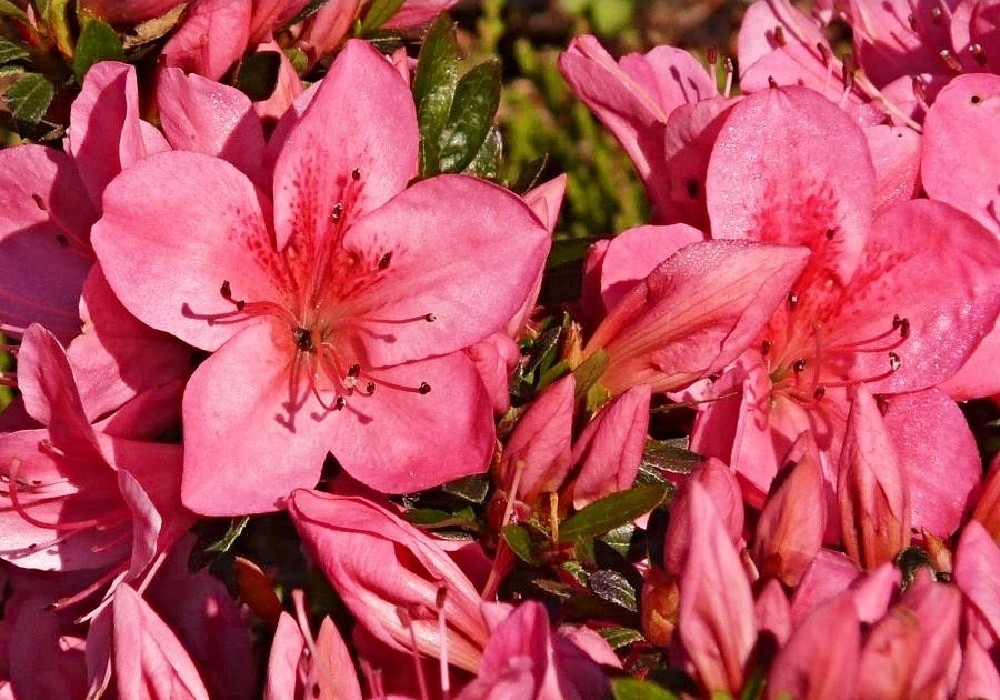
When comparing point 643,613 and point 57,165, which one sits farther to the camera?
point 57,165

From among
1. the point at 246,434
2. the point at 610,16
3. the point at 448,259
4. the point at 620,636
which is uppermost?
the point at 448,259

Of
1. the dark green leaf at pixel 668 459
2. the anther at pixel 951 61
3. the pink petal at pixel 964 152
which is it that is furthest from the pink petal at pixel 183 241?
the anther at pixel 951 61

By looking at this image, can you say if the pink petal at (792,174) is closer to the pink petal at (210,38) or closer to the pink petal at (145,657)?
the pink petal at (210,38)

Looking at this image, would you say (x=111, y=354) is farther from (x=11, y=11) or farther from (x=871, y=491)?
(x=871, y=491)

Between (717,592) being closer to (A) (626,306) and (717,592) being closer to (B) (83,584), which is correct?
(A) (626,306)

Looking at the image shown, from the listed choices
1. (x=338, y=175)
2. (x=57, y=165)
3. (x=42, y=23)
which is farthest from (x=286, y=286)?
(x=42, y=23)

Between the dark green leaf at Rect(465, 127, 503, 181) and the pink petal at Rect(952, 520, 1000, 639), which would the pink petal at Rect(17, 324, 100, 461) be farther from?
the pink petal at Rect(952, 520, 1000, 639)

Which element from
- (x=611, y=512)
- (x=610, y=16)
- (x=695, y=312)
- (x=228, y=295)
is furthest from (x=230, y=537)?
(x=610, y=16)
